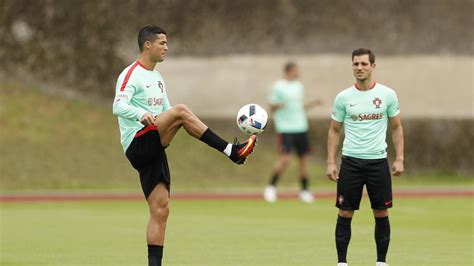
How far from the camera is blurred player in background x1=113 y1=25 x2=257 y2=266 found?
1038 centimetres

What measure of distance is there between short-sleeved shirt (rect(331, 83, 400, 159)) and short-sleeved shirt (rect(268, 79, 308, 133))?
1082 cm

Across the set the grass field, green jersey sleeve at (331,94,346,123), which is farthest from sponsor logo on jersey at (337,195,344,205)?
the grass field

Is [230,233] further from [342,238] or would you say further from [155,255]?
[155,255]

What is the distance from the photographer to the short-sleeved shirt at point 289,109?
22.3 meters

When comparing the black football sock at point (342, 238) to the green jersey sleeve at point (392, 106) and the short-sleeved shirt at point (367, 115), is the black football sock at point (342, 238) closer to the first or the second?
the short-sleeved shirt at point (367, 115)

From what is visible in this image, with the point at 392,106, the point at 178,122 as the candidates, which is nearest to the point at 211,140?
the point at 178,122

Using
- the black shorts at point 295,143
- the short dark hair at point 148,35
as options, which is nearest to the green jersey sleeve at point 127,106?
the short dark hair at point 148,35

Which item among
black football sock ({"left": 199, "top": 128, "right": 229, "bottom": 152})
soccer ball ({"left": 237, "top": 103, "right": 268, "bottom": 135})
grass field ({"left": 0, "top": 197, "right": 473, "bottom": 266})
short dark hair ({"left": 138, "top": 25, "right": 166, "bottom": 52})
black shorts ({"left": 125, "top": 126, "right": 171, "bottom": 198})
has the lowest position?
grass field ({"left": 0, "top": 197, "right": 473, "bottom": 266})

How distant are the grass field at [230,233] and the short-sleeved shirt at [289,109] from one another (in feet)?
4.85

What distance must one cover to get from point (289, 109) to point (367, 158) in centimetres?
1094

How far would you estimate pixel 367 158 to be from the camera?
1135 cm

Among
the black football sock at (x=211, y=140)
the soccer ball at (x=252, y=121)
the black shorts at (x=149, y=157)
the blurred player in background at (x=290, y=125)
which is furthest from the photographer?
the blurred player in background at (x=290, y=125)

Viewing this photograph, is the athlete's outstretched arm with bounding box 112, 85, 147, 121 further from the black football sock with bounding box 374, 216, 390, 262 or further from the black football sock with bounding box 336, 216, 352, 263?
the black football sock with bounding box 374, 216, 390, 262

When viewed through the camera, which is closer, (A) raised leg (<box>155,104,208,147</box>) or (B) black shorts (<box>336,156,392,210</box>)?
(A) raised leg (<box>155,104,208,147</box>)
